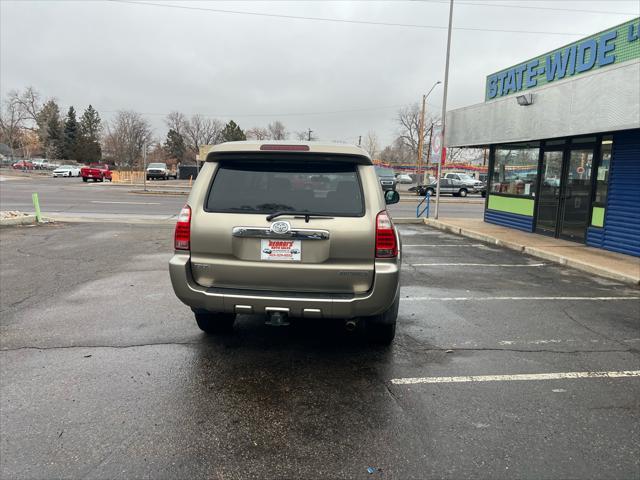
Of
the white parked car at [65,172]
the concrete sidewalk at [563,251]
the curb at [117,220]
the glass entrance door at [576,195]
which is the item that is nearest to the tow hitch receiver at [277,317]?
the concrete sidewalk at [563,251]

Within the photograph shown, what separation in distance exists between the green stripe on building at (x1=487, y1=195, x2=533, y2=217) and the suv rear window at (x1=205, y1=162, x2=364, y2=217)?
1083 cm

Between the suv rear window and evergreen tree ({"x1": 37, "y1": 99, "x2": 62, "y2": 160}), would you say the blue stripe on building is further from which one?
evergreen tree ({"x1": 37, "y1": 99, "x2": 62, "y2": 160})

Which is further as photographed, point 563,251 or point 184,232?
point 563,251

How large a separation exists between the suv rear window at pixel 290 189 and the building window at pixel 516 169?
10.7 m

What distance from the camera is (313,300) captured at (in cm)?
363

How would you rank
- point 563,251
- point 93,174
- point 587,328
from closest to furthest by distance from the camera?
point 587,328, point 563,251, point 93,174

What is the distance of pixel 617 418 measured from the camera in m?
3.24

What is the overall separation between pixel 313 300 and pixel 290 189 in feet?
3.07

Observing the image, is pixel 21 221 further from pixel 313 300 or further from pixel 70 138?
pixel 70 138

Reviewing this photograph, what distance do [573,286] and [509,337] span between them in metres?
3.07

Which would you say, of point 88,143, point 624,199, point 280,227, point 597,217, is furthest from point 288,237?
point 88,143

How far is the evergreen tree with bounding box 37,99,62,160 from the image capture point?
88562 mm

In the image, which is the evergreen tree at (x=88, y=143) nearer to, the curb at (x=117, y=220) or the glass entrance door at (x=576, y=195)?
the curb at (x=117, y=220)

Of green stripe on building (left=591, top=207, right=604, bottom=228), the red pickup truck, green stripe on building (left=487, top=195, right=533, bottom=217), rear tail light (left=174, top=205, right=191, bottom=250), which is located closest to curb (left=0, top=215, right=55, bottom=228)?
rear tail light (left=174, top=205, right=191, bottom=250)
